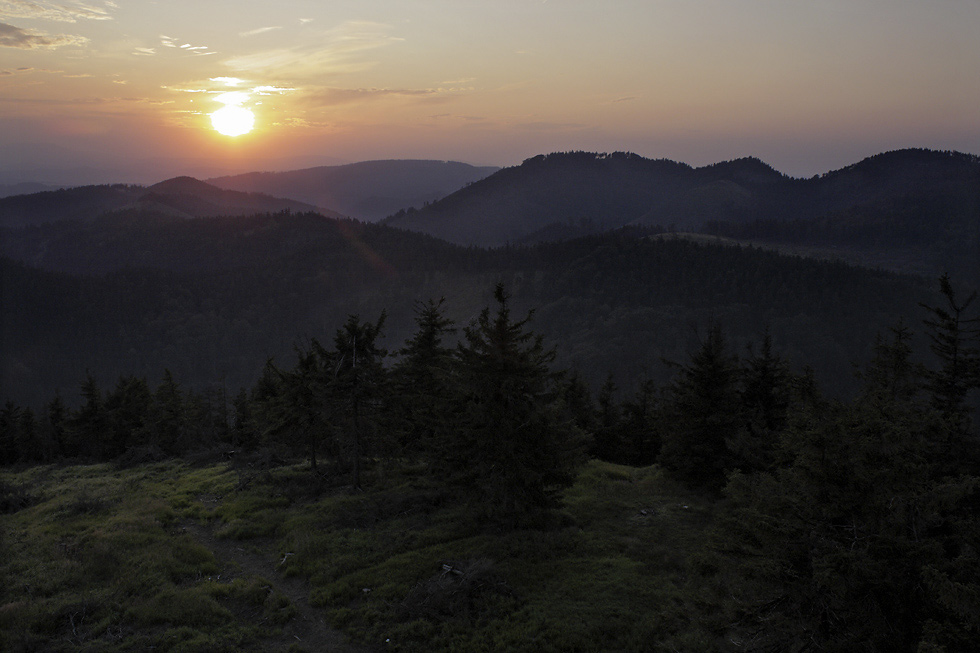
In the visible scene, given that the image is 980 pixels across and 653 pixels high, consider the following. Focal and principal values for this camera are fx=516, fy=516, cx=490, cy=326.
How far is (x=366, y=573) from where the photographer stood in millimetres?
18062

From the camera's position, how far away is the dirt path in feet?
47.7

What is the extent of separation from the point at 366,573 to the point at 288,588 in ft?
Answer: 9.11

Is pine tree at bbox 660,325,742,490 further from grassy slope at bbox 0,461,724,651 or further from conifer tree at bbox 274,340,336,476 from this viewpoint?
conifer tree at bbox 274,340,336,476

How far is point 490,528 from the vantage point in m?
21.0

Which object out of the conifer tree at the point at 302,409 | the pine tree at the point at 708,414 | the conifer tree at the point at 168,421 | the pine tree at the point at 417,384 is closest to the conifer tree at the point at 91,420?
the conifer tree at the point at 168,421

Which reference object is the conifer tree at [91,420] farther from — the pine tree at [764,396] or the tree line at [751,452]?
the pine tree at [764,396]

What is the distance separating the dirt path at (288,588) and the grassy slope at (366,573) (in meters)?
0.19

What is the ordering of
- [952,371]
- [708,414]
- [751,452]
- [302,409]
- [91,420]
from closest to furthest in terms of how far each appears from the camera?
[751,452] < [952,371] < [708,414] < [302,409] < [91,420]

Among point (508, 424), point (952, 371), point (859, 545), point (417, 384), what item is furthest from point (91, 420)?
point (952, 371)

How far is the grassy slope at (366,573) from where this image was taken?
1437 centimetres

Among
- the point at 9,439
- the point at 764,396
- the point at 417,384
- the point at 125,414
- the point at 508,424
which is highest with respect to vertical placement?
the point at 508,424

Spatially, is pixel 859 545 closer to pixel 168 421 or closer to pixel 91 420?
pixel 168 421

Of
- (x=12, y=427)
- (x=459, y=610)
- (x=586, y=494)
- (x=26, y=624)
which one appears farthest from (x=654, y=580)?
(x=12, y=427)

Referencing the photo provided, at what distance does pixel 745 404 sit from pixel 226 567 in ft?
84.2
